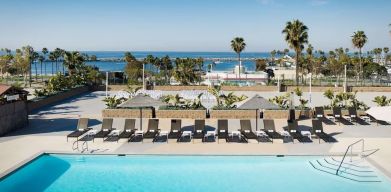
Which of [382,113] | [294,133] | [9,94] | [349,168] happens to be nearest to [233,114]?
[294,133]

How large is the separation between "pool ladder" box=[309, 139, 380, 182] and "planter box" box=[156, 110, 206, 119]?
26.5 ft

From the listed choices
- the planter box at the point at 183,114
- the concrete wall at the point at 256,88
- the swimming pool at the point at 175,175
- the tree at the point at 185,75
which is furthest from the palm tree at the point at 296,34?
the swimming pool at the point at 175,175

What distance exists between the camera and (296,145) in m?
14.9

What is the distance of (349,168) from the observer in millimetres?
12516

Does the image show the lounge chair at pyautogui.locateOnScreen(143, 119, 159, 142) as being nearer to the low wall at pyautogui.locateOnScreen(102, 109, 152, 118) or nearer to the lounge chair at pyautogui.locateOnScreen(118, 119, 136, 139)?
the lounge chair at pyautogui.locateOnScreen(118, 119, 136, 139)

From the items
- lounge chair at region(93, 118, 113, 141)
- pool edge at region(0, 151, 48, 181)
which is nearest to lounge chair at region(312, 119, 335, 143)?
lounge chair at region(93, 118, 113, 141)

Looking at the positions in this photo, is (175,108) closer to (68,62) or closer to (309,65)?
(68,62)

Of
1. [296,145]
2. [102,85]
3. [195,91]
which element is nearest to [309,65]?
[195,91]

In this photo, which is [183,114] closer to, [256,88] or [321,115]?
[321,115]

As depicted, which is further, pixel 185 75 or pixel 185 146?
pixel 185 75

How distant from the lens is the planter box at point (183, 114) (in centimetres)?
2028

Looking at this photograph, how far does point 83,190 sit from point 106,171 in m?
1.51

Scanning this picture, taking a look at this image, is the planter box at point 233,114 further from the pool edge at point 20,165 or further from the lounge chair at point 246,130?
the pool edge at point 20,165

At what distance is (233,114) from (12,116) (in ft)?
34.9
